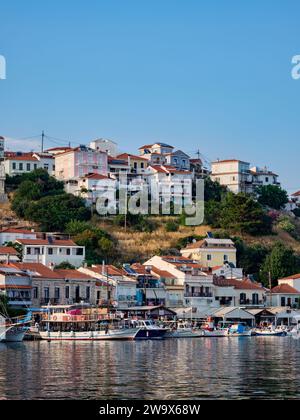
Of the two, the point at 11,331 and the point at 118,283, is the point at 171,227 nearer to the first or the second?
the point at 118,283

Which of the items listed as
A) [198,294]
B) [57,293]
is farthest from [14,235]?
[198,294]

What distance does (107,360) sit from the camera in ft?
141

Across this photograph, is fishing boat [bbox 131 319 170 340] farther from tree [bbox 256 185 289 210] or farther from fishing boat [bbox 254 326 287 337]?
tree [bbox 256 185 289 210]

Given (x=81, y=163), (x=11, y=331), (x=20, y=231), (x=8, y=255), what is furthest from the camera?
(x=81, y=163)

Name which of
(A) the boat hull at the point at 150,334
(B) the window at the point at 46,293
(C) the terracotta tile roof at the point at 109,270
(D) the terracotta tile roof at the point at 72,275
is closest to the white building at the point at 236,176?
(C) the terracotta tile roof at the point at 109,270

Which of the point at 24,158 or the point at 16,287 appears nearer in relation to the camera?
the point at 16,287

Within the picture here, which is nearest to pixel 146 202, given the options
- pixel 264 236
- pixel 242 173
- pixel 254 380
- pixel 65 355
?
pixel 264 236

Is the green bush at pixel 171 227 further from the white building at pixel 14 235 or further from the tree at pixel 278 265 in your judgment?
the white building at pixel 14 235

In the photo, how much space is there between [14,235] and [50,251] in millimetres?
5567

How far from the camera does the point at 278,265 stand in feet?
299

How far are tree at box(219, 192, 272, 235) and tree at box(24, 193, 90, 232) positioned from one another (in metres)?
15.5

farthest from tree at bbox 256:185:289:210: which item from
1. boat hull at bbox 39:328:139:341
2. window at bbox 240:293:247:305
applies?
boat hull at bbox 39:328:139:341
